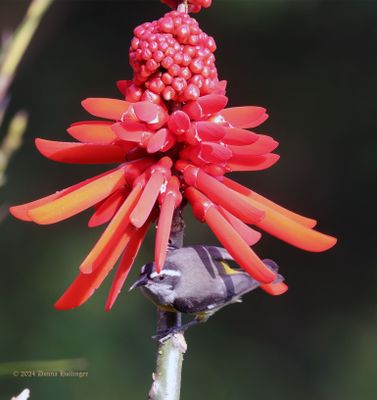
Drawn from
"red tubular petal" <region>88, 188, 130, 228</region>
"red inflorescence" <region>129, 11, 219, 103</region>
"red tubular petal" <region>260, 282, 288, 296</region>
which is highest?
"red inflorescence" <region>129, 11, 219, 103</region>

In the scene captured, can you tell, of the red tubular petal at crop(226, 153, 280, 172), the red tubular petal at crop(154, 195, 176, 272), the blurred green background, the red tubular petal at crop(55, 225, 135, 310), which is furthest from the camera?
the blurred green background

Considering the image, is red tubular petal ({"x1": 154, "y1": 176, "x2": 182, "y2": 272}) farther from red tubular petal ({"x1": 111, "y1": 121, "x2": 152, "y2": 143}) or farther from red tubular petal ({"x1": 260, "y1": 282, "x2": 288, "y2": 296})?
red tubular petal ({"x1": 260, "y1": 282, "x2": 288, "y2": 296})

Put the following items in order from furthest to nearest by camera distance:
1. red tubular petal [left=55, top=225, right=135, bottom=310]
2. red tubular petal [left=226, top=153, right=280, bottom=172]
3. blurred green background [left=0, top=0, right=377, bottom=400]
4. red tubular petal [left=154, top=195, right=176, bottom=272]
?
blurred green background [left=0, top=0, right=377, bottom=400] < red tubular petal [left=226, top=153, right=280, bottom=172] < red tubular petal [left=55, top=225, right=135, bottom=310] < red tubular petal [left=154, top=195, right=176, bottom=272]

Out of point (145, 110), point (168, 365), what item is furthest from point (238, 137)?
point (168, 365)

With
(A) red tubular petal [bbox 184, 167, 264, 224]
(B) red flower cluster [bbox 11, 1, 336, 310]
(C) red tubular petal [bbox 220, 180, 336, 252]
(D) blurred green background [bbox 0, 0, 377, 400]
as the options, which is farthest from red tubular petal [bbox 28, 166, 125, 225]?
(D) blurred green background [bbox 0, 0, 377, 400]

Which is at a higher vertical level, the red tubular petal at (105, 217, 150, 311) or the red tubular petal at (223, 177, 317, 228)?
the red tubular petal at (223, 177, 317, 228)

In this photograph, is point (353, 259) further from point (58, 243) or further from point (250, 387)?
point (58, 243)

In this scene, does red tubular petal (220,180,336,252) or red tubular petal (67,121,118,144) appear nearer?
red tubular petal (220,180,336,252)
